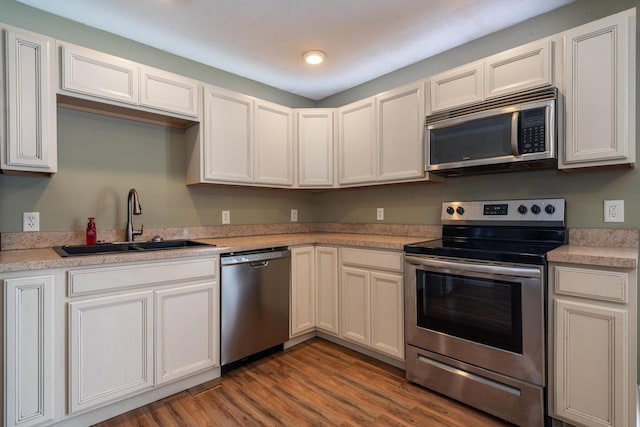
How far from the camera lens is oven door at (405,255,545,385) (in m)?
1.67

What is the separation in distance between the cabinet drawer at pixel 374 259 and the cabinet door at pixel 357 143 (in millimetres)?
678

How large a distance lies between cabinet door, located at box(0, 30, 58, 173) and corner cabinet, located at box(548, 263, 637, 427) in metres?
2.80

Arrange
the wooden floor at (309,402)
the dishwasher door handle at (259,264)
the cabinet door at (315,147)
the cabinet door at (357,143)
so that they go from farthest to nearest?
the cabinet door at (315,147)
the cabinet door at (357,143)
the dishwasher door handle at (259,264)
the wooden floor at (309,402)

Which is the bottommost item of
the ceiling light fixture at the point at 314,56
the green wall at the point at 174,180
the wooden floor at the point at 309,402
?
the wooden floor at the point at 309,402

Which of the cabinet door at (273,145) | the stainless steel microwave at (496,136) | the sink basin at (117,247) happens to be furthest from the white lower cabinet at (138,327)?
the stainless steel microwave at (496,136)

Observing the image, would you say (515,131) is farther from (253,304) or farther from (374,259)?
(253,304)

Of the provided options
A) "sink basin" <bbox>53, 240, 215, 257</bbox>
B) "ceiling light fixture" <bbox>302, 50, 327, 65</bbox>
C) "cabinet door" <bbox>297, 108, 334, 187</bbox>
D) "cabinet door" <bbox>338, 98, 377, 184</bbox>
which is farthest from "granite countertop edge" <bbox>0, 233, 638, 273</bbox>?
"ceiling light fixture" <bbox>302, 50, 327, 65</bbox>

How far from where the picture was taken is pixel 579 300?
1581 mm

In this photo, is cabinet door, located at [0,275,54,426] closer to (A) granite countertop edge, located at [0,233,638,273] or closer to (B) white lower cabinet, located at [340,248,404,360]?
(A) granite countertop edge, located at [0,233,638,273]

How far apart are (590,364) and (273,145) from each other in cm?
261

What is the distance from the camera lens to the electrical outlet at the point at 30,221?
2022 mm

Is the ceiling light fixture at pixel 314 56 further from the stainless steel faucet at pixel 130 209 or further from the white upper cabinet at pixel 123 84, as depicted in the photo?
the stainless steel faucet at pixel 130 209

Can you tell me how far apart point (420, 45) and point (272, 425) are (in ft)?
9.13

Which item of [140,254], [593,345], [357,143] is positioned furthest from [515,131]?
[140,254]
